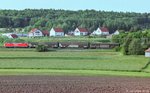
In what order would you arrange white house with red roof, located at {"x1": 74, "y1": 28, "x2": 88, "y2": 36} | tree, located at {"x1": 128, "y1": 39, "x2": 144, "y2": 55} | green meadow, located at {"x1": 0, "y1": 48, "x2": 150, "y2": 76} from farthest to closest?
white house with red roof, located at {"x1": 74, "y1": 28, "x2": 88, "y2": 36}, tree, located at {"x1": 128, "y1": 39, "x2": 144, "y2": 55}, green meadow, located at {"x1": 0, "y1": 48, "x2": 150, "y2": 76}

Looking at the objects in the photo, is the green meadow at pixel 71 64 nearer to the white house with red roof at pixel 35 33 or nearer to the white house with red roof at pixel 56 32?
the white house with red roof at pixel 35 33

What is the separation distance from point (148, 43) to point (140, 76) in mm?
23630

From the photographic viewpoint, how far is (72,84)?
33.2 metres

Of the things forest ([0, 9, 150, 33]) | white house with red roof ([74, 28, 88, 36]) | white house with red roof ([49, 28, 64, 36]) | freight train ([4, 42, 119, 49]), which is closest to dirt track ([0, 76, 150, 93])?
freight train ([4, 42, 119, 49])

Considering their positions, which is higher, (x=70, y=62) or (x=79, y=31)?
(x=79, y=31)

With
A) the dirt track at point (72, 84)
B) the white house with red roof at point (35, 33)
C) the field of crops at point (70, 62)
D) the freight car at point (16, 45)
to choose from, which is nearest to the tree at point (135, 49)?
the field of crops at point (70, 62)

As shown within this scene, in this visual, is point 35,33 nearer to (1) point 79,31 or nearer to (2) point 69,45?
(1) point 79,31

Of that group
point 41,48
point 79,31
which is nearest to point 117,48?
point 41,48

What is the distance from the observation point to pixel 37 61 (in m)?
49.0

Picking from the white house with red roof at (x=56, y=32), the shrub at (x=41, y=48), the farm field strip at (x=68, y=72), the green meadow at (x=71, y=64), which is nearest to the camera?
the farm field strip at (x=68, y=72)

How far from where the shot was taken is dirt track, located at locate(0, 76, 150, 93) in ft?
99.9

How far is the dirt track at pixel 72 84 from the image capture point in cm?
3044

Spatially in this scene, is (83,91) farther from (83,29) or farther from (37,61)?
(83,29)

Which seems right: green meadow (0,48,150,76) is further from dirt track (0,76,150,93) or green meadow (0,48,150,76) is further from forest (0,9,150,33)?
forest (0,9,150,33)
